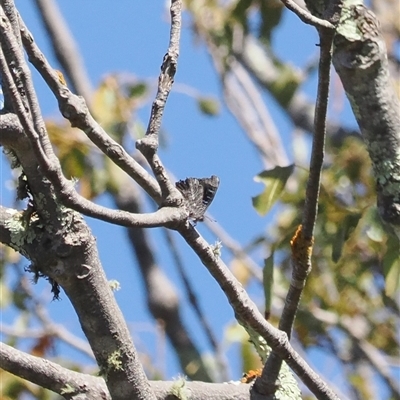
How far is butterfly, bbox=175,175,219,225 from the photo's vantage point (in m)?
1.43

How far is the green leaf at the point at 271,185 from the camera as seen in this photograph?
7.43ft

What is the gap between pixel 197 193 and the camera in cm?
147

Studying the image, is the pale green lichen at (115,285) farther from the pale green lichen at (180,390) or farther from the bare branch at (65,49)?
the bare branch at (65,49)

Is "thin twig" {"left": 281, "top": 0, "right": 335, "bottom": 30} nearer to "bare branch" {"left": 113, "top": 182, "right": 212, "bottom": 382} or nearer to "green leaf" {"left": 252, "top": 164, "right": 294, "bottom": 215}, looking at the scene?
"green leaf" {"left": 252, "top": 164, "right": 294, "bottom": 215}

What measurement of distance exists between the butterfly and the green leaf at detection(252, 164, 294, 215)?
0.77m

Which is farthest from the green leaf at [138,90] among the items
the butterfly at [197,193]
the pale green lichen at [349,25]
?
the butterfly at [197,193]

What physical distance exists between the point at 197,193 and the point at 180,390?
412 mm

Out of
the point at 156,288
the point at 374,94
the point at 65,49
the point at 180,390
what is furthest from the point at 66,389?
the point at 65,49

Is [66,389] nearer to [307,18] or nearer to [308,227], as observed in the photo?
[308,227]

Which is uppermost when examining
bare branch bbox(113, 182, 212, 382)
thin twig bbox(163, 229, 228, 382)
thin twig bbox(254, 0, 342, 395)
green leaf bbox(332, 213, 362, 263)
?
bare branch bbox(113, 182, 212, 382)

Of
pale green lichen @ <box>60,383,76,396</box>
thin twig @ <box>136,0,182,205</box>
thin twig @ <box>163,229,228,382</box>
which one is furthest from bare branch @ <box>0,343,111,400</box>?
thin twig @ <box>163,229,228,382</box>

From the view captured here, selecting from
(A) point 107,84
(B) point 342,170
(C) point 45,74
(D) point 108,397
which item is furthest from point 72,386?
(A) point 107,84

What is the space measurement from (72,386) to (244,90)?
137 inches

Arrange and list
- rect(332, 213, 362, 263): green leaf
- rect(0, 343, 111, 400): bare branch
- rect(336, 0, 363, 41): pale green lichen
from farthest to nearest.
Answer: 1. rect(332, 213, 362, 263): green leaf
2. rect(336, 0, 363, 41): pale green lichen
3. rect(0, 343, 111, 400): bare branch
